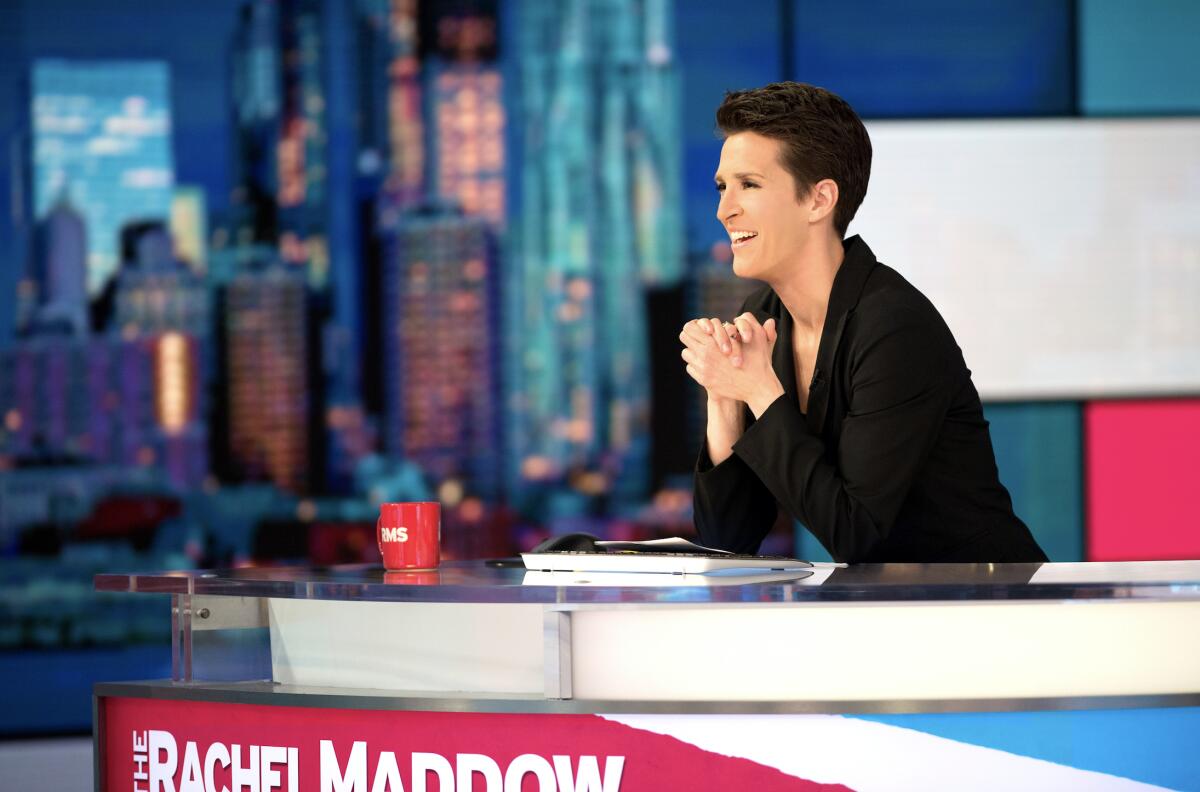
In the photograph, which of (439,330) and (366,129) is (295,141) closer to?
(366,129)

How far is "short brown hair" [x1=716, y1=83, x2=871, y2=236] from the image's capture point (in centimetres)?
197

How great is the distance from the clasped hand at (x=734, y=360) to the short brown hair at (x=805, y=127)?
23cm

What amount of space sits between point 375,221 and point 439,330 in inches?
15.4

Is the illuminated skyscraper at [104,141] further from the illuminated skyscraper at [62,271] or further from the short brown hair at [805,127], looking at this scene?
the short brown hair at [805,127]

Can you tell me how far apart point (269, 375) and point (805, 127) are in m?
2.82

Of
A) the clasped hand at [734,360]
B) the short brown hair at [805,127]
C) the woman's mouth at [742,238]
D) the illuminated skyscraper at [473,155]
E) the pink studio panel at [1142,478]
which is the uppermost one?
the illuminated skyscraper at [473,155]

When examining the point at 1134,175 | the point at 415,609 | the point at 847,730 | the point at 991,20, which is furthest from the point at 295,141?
the point at 847,730

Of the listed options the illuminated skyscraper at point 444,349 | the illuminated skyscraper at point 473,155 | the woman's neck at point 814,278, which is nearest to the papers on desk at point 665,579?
the woman's neck at point 814,278

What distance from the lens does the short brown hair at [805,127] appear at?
1974 mm

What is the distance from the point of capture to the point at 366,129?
4504mm

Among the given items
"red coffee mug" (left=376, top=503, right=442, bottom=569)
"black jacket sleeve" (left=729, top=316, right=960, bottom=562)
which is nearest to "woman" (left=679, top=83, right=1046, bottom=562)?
"black jacket sleeve" (left=729, top=316, right=960, bottom=562)

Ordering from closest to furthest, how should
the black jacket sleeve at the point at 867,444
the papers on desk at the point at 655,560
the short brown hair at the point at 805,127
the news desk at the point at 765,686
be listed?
the news desk at the point at 765,686
the papers on desk at the point at 655,560
the black jacket sleeve at the point at 867,444
the short brown hair at the point at 805,127

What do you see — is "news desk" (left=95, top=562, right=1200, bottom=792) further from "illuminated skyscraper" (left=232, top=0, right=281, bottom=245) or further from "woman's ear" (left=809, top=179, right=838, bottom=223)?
"illuminated skyscraper" (left=232, top=0, right=281, bottom=245)

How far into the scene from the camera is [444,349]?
4.49 metres
